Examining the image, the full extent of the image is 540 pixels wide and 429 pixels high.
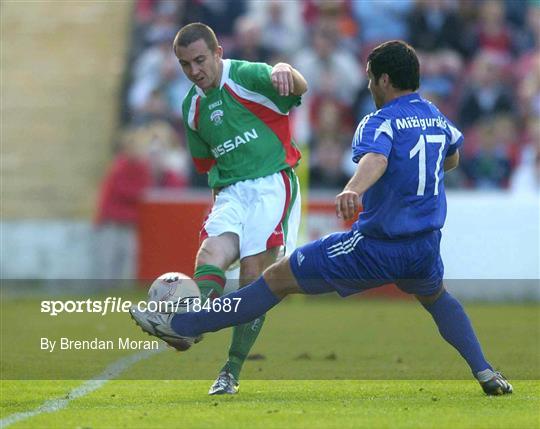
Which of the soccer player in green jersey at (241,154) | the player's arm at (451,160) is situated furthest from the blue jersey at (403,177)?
the soccer player in green jersey at (241,154)

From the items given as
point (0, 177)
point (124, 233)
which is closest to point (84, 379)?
point (124, 233)

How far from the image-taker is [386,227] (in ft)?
24.5

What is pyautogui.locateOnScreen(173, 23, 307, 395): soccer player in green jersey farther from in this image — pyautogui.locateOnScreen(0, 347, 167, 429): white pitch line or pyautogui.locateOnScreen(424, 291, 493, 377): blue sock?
pyautogui.locateOnScreen(424, 291, 493, 377): blue sock

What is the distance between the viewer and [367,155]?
7309 mm

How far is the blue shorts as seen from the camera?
24.7 feet

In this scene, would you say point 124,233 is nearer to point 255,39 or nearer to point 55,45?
point 255,39

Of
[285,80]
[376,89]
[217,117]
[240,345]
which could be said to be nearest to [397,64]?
[376,89]

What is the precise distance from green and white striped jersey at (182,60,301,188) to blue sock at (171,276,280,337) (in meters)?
1.14

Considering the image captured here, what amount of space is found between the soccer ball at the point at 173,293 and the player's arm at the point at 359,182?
1.30 metres

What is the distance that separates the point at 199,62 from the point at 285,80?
0.64 metres

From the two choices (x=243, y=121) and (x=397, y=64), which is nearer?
(x=397, y=64)

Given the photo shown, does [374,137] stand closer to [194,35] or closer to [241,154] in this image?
[241,154]

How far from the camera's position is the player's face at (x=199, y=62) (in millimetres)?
8383

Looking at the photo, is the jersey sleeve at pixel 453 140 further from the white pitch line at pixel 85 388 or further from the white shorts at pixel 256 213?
the white pitch line at pixel 85 388
